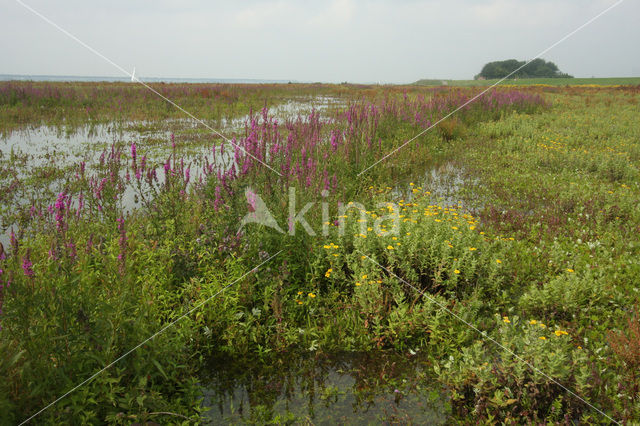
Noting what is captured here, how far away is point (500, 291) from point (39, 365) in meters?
4.39

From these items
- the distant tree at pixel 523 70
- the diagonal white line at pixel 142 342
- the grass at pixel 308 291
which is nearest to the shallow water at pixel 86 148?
the grass at pixel 308 291

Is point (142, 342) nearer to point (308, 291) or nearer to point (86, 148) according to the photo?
point (308, 291)

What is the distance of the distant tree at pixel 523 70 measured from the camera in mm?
83031

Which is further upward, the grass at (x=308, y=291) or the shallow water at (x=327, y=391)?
the grass at (x=308, y=291)

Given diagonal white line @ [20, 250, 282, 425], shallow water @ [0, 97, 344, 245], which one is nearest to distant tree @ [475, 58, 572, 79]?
shallow water @ [0, 97, 344, 245]

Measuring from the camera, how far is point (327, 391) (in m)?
2.90

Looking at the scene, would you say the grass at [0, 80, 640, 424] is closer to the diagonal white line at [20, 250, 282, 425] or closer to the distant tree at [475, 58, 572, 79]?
the diagonal white line at [20, 250, 282, 425]

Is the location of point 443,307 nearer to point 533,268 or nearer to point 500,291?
point 500,291

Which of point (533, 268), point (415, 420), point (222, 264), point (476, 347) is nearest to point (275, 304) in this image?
point (222, 264)

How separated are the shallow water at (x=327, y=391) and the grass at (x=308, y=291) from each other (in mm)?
59

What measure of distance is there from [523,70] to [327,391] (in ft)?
316

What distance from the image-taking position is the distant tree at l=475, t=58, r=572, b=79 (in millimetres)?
83031

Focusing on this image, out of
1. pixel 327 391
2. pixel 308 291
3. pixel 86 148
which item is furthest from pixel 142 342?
pixel 86 148

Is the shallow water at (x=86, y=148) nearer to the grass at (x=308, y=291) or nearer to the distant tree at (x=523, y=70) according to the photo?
the grass at (x=308, y=291)
